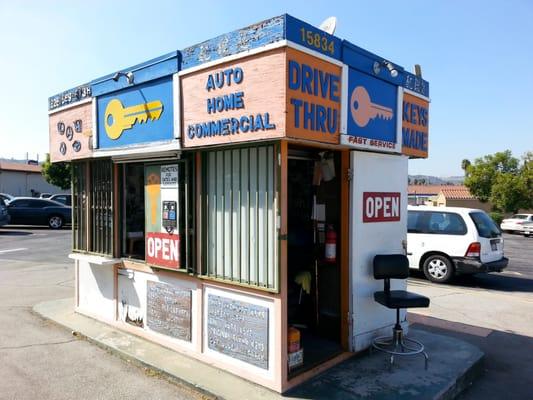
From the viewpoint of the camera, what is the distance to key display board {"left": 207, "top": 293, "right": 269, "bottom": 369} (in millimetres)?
4016

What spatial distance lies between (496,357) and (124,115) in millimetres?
5335

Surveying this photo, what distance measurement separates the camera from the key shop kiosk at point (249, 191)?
12.6ft

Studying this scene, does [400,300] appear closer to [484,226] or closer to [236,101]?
[236,101]

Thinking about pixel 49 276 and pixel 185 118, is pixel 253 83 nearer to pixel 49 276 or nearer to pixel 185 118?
pixel 185 118

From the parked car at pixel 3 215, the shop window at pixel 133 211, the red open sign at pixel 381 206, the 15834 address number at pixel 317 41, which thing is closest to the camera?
the 15834 address number at pixel 317 41

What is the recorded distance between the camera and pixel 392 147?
4918 millimetres

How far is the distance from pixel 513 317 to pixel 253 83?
19.1 ft

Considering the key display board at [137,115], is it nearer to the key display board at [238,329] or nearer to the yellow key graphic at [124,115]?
the yellow key graphic at [124,115]

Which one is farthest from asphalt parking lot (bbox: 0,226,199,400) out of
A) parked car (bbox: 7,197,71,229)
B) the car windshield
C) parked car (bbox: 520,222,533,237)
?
parked car (bbox: 520,222,533,237)

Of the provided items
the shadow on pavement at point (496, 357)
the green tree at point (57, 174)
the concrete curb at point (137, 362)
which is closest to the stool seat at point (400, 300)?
the shadow on pavement at point (496, 357)

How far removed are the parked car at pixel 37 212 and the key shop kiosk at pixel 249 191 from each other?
16.0 meters

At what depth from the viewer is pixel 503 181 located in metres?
31.5

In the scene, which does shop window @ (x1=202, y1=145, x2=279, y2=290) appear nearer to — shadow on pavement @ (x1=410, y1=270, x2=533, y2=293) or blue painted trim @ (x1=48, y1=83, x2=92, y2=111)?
blue painted trim @ (x1=48, y1=83, x2=92, y2=111)

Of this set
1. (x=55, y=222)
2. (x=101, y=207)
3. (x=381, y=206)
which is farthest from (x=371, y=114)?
(x=55, y=222)
